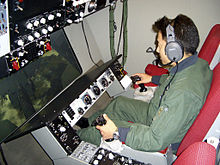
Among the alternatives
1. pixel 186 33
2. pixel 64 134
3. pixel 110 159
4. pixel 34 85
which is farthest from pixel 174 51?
pixel 34 85

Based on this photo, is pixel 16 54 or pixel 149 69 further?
pixel 149 69

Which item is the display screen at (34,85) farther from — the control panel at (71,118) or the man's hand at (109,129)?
the man's hand at (109,129)

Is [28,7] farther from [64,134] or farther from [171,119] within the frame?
[171,119]

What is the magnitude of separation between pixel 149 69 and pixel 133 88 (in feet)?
1.24

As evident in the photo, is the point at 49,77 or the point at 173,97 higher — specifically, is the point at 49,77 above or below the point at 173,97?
below

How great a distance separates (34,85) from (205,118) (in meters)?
1.63

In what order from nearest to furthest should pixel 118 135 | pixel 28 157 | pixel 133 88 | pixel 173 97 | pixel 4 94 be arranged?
1. pixel 173 97
2. pixel 118 135
3. pixel 4 94
4. pixel 28 157
5. pixel 133 88

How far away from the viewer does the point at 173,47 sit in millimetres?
1062

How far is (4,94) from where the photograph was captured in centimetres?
165

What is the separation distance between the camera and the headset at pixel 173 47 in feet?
3.48

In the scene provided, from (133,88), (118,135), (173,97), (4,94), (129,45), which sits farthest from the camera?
(129,45)

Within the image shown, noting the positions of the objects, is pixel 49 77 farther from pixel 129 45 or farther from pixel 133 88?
pixel 129 45

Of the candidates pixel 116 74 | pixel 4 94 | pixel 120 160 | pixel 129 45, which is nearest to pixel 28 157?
pixel 4 94

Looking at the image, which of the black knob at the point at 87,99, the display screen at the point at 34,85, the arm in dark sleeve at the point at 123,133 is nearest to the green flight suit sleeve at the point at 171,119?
the arm in dark sleeve at the point at 123,133
